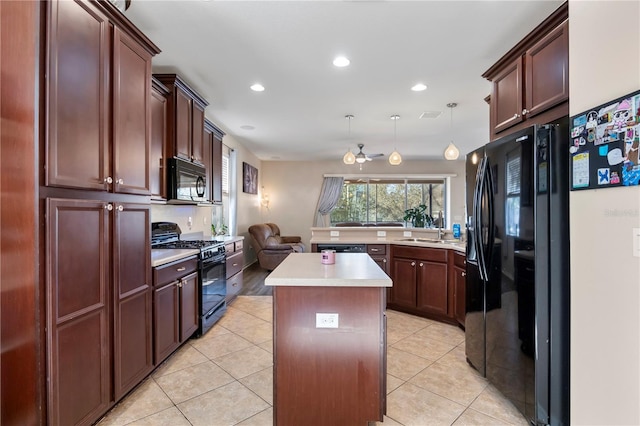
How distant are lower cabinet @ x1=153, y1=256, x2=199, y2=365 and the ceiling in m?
1.86

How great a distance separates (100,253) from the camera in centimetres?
167

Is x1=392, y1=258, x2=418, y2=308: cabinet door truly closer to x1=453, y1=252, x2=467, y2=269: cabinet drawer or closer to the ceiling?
x1=453, y1=252, x2=467, y2=269: cabinet drawer

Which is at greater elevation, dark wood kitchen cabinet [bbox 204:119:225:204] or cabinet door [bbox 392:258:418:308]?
dark wood kitchen cabinet [bbox 204:119:225:204]

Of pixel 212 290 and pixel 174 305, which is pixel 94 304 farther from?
pixel 212 290

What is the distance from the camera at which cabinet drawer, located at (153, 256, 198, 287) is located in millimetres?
2219

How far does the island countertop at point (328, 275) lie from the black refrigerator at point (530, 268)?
878mm

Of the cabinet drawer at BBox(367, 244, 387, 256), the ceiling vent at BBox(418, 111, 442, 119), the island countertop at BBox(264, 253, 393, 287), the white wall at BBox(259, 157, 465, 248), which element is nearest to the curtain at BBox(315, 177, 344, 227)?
the white wall at BBox(259, 157, 465, 248)

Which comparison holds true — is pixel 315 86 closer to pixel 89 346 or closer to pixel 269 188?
pixel 89 346

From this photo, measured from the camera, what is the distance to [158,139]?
2764mm

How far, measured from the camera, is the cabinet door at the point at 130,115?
1.80 meters

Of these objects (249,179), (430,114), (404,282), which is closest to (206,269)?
(404,282)

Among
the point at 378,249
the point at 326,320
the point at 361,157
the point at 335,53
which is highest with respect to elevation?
the point at 335,53

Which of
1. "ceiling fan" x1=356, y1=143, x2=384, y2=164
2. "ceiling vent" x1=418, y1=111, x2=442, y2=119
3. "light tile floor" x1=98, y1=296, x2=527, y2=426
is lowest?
"light tile floor" x1=98, y1=296, x2=527, y2=426

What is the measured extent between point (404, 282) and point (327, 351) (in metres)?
2.34
